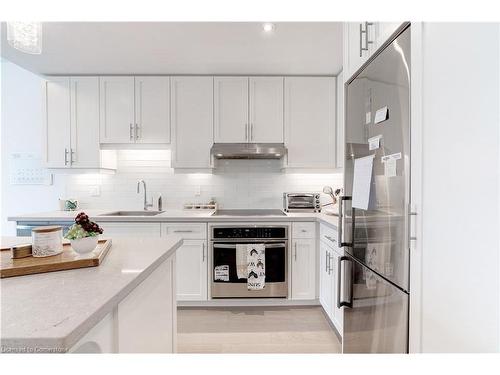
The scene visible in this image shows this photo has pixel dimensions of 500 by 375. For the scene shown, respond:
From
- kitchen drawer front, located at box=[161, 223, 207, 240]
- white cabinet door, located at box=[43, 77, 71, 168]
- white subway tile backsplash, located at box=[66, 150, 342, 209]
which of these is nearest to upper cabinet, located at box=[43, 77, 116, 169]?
white cabinet door, located at box=[43, 77, 71, 168]

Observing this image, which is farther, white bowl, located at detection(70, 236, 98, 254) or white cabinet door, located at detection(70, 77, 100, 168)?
white cabinet door, located at detection(70, 77, 100, 168)

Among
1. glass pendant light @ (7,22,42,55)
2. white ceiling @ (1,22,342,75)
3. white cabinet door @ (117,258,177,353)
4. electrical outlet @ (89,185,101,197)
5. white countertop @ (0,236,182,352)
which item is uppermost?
white ceiling @ (1,22,342,75)

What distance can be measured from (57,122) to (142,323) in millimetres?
2909

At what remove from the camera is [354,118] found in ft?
5.42

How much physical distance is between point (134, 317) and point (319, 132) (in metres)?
2.64

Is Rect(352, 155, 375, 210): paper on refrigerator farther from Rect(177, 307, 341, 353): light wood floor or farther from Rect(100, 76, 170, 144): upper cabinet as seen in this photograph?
Rect(100, 76, 170, 144): upper cabinet

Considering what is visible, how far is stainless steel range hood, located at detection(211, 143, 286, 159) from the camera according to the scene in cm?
297

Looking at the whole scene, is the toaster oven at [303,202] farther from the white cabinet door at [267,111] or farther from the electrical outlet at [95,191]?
the electrical outlet at [95,191]

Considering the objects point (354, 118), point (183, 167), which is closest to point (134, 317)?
point (354, 118)

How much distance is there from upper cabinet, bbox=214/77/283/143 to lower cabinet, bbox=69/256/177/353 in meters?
1.86

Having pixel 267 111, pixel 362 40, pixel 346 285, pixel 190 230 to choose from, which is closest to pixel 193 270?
pixel 190 230

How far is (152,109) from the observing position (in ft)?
10.1

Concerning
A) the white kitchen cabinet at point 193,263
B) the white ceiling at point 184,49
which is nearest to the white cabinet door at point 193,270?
the white kitchen cabinet at point 193,263
